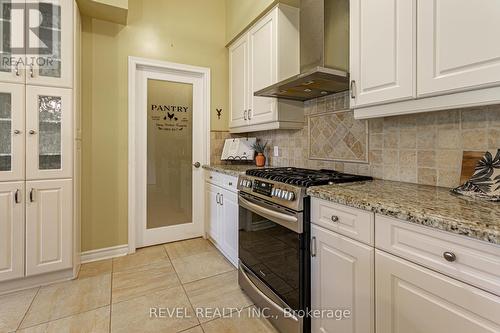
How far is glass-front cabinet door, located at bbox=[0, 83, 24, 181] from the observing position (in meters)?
1.97

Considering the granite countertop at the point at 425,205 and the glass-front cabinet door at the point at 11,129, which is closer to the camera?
the granite countertop at the point at 425,205

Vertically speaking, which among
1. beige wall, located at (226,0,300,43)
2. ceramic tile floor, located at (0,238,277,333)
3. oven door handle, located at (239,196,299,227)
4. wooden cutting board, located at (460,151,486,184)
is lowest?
ceramic tile floor, located at (0,238,277,333)

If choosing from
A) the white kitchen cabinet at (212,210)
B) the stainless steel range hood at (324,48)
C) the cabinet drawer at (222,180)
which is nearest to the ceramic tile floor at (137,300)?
the white kitchen cabinet at (212,210)

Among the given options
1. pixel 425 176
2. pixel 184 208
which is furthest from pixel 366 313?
pixel 184 208

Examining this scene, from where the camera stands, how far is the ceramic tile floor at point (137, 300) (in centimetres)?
165

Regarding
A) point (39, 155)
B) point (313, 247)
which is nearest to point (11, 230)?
point (39, 155)

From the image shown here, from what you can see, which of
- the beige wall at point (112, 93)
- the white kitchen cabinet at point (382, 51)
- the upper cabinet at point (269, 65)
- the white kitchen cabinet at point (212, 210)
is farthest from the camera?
the white kitchen cabinet at point (212, 210)

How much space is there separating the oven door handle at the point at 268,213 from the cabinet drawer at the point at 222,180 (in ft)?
1.09

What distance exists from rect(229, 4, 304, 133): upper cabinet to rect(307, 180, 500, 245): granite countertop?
111 centimetres

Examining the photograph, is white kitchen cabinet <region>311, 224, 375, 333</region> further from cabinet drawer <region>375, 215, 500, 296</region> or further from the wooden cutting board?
the wooden cutting board

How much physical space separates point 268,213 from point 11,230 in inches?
80.9

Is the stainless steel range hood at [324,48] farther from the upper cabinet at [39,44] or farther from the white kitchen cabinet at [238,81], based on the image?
the upper cabinet at [39,44]

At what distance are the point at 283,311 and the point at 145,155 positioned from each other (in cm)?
222
